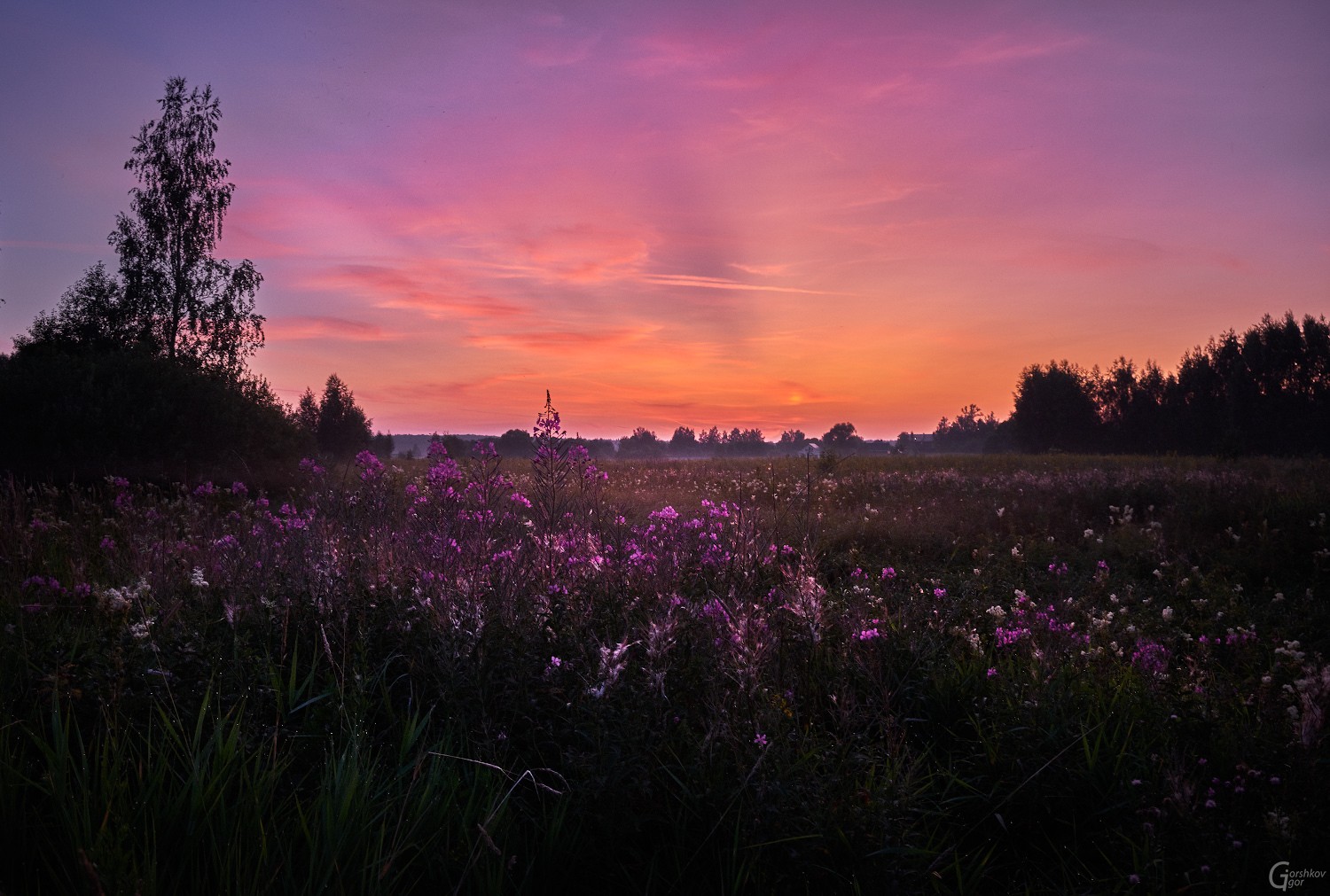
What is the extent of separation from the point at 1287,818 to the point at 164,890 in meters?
3.23

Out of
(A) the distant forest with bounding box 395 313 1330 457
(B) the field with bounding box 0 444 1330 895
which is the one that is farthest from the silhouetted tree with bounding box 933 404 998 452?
(B) the field with bounding box 0 444 1330 895

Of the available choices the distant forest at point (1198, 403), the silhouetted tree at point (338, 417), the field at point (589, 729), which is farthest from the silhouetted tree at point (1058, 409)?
Answer: the field at point (589, 729)

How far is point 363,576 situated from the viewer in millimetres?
4027

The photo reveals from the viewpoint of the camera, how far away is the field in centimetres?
206

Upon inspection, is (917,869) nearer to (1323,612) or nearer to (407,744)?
(407,744)

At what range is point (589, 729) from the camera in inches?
95.3

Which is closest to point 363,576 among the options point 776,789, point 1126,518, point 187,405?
point 776,789

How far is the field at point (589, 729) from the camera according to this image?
2.06m

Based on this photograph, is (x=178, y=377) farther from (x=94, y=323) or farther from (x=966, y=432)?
(x=966, y=432)

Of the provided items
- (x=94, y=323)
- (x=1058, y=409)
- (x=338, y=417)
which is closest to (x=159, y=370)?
(x=94, y=323)
